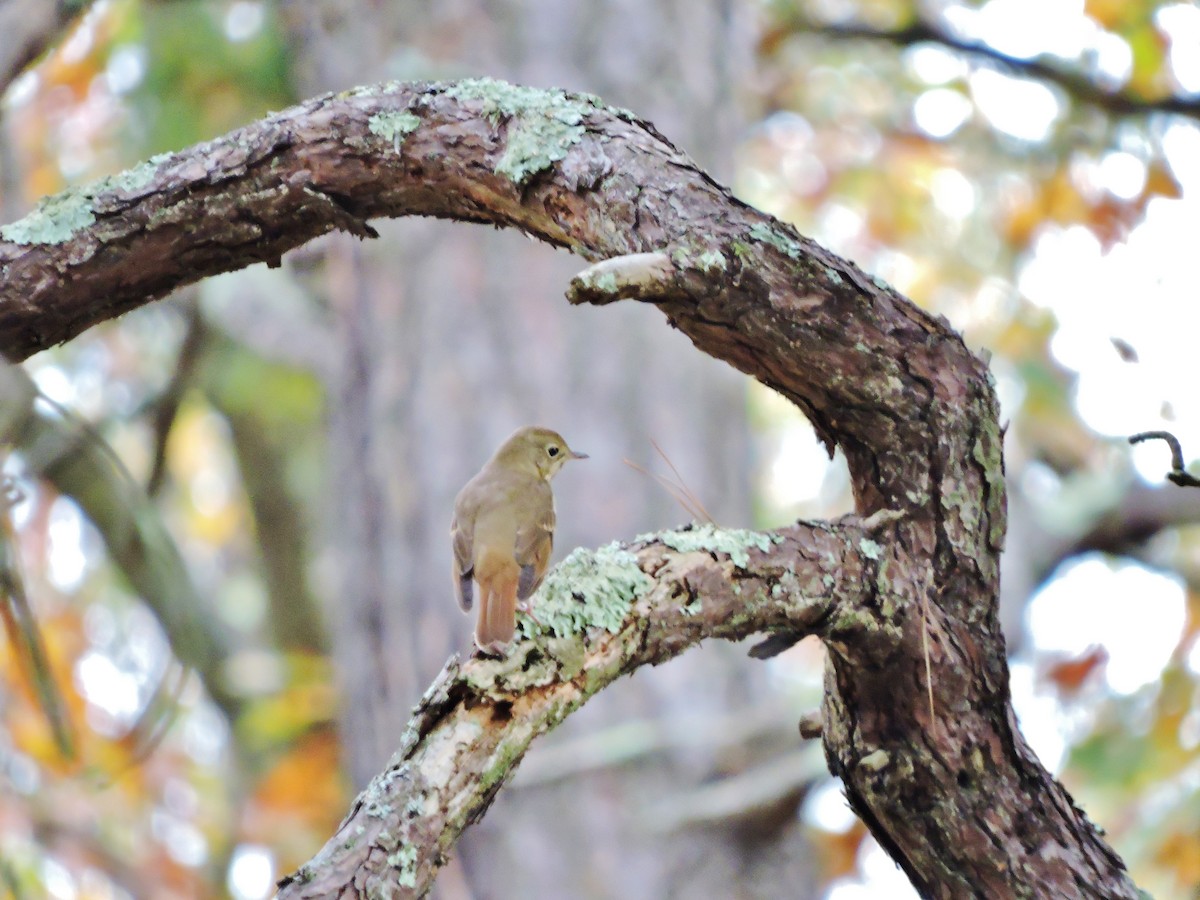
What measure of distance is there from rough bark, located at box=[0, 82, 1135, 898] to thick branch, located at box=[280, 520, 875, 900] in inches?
0.5

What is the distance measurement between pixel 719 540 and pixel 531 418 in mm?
2624

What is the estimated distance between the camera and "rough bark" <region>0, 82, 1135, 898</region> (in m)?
1.82

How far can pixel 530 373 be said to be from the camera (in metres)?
4.46

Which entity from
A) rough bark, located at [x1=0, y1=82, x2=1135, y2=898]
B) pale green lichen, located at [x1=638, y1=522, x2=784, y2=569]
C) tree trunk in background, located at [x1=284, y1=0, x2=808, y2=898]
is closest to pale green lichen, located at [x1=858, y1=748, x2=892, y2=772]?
rough bark, located at [x1=0, y1=82, x2=1135, y2=898]

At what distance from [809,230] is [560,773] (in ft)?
20.1

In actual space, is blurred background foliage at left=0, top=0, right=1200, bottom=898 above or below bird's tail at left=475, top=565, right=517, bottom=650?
above

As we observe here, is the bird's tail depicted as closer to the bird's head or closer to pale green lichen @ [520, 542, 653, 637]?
pale green lichen @ [520, 542, 653, 637]

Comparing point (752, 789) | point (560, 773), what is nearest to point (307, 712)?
point (560, 773)

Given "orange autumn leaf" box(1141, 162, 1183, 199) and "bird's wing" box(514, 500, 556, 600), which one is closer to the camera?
"bird's wing" box(514, 500, 556, 600)

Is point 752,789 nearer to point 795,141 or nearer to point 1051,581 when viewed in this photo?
point 1051,581

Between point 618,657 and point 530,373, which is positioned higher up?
point 530,373

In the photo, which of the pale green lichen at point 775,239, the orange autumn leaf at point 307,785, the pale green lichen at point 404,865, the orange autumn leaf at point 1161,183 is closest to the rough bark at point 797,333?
the pale green lichen at point 775,239

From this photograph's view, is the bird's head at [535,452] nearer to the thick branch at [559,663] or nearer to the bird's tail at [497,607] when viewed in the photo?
the bird's tail at [497,607]

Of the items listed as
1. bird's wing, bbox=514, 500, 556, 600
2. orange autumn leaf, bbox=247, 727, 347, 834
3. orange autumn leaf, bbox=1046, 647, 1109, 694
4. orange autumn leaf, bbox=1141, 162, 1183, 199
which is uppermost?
orange autumn leaf, bbox=247, 727, 347, 834
